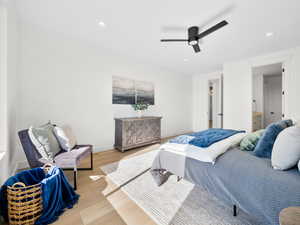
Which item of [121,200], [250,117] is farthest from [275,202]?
[250,117]

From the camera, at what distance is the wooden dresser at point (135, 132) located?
10.7ft

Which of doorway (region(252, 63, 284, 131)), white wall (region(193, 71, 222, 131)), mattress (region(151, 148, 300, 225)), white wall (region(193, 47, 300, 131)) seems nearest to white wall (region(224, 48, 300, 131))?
white wall (region(193, 47, 300, 131))

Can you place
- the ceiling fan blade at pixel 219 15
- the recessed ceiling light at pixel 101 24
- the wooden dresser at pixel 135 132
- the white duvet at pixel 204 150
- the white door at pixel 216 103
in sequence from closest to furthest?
the white duvet at pixel 204 150, the ceiling fan blade at pixel 219 15, the recessed ceiling light at pixel 101 24, the wooden dresser at pixel 135 132, the white door at pixel 216 103

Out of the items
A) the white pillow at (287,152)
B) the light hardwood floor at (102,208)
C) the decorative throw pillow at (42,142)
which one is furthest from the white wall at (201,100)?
the decorative throw pillow at (42,142)

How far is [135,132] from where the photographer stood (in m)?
3.46

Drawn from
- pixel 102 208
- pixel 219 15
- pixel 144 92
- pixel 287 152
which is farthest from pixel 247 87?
pixel 102 208

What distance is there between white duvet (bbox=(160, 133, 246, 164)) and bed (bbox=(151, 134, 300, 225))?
0.03 metres

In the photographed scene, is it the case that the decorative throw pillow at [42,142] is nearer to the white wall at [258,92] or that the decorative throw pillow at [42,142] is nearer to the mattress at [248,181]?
the mattress at [248,181]

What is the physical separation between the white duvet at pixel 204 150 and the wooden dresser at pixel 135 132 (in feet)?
5.44

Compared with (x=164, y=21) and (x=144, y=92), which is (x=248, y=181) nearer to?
(x=164, y=21)

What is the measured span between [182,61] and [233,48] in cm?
139

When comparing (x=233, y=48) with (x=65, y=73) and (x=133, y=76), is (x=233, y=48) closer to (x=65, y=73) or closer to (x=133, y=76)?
(x=133, y=76)

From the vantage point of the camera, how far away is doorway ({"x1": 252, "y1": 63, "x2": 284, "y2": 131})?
496 cm

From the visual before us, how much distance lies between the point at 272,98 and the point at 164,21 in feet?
19.5
